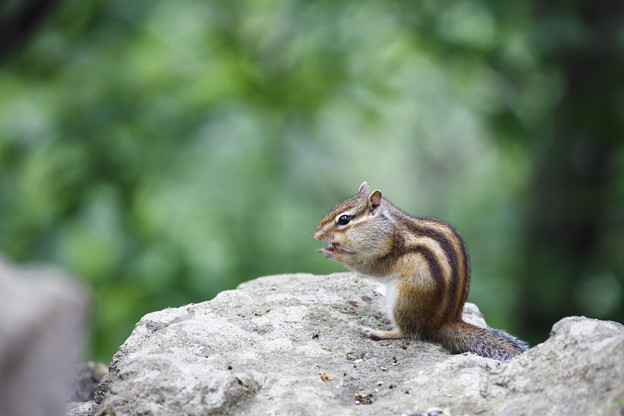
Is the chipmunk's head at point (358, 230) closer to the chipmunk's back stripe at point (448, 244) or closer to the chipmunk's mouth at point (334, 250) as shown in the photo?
the chipmunk's mouth at point (334, 250)

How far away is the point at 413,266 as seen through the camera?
362cm

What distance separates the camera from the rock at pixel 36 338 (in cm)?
146

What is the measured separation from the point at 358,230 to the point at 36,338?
265 centimetres

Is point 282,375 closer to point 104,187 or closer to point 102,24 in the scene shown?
point 104,187

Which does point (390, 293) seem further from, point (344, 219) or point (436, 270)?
point (344, 219)

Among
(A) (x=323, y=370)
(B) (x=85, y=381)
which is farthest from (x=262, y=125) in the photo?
(A) (x=323, y=370)

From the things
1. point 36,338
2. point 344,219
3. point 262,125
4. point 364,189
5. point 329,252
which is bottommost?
point 36,338

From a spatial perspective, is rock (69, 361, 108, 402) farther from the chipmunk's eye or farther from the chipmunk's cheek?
the chipmunk's eye

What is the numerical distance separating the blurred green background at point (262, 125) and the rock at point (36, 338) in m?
3.74

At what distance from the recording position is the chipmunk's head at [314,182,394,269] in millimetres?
3910

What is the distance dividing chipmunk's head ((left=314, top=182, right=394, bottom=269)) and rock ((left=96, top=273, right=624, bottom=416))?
47cm

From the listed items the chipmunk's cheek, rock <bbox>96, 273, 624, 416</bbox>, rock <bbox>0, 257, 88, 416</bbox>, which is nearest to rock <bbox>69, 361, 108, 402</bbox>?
rock <bbox>96, 273, 624, 416</bbox>

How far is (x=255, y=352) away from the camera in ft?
9.93

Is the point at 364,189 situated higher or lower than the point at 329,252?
higher
